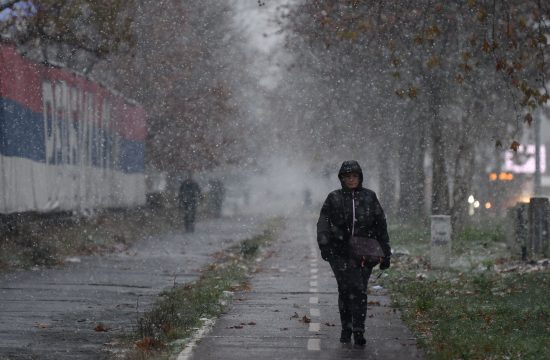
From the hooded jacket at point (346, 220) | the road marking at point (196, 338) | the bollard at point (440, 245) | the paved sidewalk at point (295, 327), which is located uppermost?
the hooded jacket at point (346, 220)

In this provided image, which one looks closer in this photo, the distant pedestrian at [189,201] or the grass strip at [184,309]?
the grass strip at [184,309]

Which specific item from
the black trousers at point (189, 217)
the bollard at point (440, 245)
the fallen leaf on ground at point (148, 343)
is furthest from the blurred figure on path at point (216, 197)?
the fallen leaf on ground at point (148, 343)

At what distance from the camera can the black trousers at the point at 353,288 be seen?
1175 centimetres

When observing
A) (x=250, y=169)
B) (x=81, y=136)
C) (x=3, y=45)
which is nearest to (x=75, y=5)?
(x=3, y=45)

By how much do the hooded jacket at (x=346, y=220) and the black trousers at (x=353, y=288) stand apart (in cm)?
11

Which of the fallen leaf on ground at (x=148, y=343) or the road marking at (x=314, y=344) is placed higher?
the fallen leaf on ground at (x=148, y=343)

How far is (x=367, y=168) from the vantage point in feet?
212

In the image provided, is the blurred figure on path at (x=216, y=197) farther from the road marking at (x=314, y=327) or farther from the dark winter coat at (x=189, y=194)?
the road marking at (x=314, y=327)

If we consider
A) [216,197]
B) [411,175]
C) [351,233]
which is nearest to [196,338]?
[351,233]

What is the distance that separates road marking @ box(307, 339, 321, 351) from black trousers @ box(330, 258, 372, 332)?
41 centimetres

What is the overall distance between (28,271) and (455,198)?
56.5 ft

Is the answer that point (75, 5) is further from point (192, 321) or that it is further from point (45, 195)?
point (192, 321)

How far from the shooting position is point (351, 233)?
11781 millimetres

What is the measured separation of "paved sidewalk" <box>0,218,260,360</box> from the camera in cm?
1182
